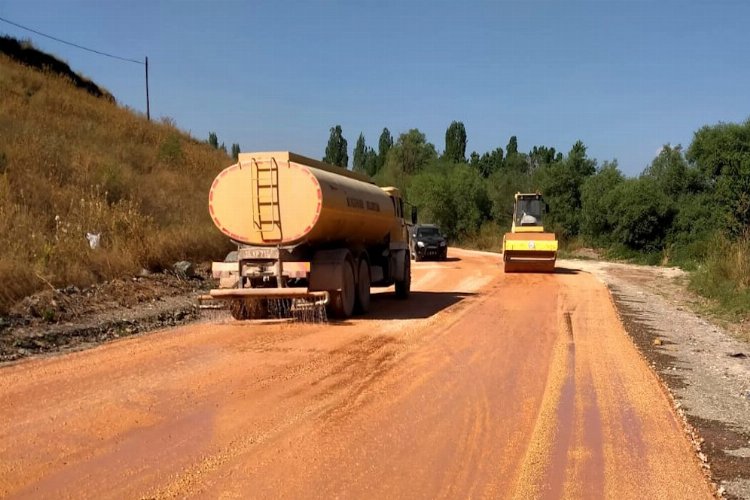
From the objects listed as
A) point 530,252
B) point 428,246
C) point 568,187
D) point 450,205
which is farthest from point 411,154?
point 530,252

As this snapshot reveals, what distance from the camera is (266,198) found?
1274 cm

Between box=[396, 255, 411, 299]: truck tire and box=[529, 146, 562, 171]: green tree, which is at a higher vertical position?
box=[529, 146, 562, 171]: green tree

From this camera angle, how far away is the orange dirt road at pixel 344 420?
487 cm

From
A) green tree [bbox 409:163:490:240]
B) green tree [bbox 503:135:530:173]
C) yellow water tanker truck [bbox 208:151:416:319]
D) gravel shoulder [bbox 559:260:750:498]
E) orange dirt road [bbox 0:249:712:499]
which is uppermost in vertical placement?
green tree [bbox 503:135:530:173]

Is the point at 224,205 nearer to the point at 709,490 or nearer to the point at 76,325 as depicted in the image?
the point at 76,325

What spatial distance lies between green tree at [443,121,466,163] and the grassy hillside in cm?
7299

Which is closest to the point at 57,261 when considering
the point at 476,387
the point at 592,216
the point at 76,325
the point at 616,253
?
the point at 76,325

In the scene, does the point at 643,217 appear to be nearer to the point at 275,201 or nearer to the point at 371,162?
the point at 275,201

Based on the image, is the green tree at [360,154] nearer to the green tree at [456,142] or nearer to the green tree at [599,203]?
the green tree at [456,142]

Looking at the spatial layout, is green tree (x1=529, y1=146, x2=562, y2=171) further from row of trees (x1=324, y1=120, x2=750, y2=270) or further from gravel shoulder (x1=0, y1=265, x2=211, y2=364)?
gravel shoulder (x1=0, y1=265, x2=211, y2=364)

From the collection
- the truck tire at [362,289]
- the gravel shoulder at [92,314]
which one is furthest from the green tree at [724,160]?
the gravel shoulder at [92,314]

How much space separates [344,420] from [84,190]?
1554cm

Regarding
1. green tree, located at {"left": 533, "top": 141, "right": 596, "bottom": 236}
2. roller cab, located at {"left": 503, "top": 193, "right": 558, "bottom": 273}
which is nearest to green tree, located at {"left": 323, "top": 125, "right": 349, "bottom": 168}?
green tree, located at {"left": 533, "top": 141, "right": 596, "bottom": 236}

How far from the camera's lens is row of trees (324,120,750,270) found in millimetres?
39625
